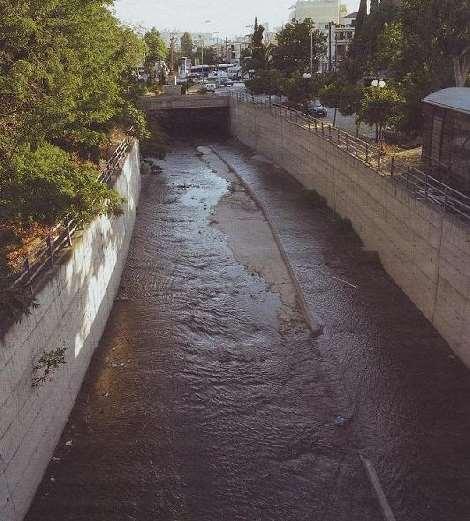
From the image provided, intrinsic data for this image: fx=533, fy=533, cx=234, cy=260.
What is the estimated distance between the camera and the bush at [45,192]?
13.3 meters

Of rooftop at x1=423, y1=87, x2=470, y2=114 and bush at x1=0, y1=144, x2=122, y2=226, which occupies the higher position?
rooftop at x1=423, y1=87, x2=470, y2=114

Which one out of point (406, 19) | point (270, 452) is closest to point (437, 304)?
point (270, 452)

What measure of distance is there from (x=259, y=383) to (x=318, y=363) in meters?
2.07

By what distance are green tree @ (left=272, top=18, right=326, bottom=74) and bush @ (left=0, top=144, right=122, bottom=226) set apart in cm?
3272

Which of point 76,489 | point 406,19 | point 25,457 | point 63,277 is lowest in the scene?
point 76,489

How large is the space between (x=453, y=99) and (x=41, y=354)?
54.1ft

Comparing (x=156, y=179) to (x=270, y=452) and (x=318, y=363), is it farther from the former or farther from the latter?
(x=270, y=452)

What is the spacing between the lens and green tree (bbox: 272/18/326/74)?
44394 mm

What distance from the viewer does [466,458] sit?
12141 mm

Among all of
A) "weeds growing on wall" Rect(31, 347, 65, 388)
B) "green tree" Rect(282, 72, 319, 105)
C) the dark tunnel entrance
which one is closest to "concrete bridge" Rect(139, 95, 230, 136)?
the dark tunnel entrance

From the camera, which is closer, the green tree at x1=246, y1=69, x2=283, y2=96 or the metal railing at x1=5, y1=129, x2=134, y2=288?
the metal railing at x1=5, y1=129, x2=134, y2=288

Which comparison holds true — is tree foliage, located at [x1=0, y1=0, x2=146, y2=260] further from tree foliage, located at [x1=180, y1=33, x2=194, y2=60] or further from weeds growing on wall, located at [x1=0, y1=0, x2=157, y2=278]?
tree foliage, located at [x1=180, y1=33, x2=194, y2=60]

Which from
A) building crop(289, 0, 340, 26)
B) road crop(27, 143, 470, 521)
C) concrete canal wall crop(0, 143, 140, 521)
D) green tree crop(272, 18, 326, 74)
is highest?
building crop(289, 0, 340, 26)

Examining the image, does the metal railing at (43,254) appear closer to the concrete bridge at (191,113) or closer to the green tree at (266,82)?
the green tree at (266,82)
